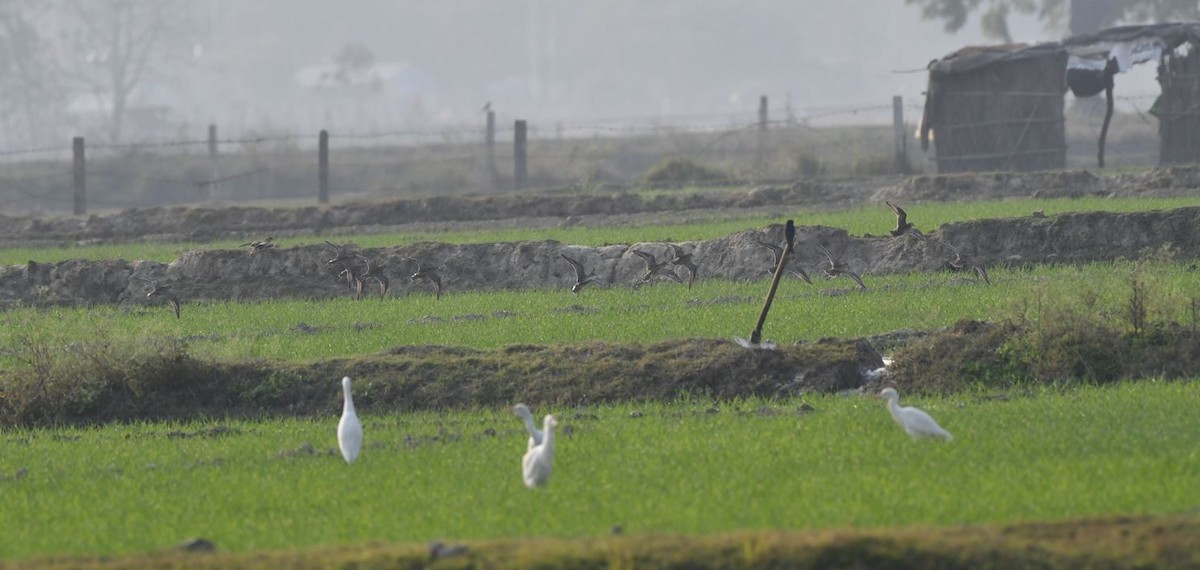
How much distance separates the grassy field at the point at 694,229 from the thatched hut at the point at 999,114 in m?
8.32

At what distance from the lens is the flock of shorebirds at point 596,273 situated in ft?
76.5

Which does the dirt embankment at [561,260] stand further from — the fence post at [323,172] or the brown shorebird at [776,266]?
the fence post at [323,172]

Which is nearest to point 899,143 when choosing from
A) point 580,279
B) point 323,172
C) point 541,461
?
point 323,172

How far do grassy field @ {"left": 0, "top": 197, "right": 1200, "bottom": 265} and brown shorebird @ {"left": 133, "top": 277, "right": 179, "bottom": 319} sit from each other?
2.82m


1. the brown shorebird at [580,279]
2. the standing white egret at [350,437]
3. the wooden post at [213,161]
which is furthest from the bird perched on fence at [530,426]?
the wooden post at [213,161]

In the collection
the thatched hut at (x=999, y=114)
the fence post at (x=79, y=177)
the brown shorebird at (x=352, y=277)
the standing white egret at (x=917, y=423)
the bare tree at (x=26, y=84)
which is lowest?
the standing white egret at (x=917, y=423)

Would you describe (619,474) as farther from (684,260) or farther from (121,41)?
(121,41)

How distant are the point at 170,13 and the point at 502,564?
13273 centimetres

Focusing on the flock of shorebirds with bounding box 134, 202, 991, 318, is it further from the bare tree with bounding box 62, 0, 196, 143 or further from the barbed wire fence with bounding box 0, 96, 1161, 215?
the bare tree with bounding box 62, 0, 196, 143

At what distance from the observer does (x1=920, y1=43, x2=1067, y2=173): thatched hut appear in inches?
1646

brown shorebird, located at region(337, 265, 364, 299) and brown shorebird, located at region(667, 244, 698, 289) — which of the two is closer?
brown shorebird, located at region(667, 244, 698, 289)

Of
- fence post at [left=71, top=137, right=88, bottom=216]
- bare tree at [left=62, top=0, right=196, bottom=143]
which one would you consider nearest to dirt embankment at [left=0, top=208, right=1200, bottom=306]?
fence post at [left=71, top=137, right=88, bottom=216]

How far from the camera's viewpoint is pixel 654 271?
79.9ft

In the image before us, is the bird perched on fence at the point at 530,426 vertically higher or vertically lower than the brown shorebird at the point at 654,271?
lower
